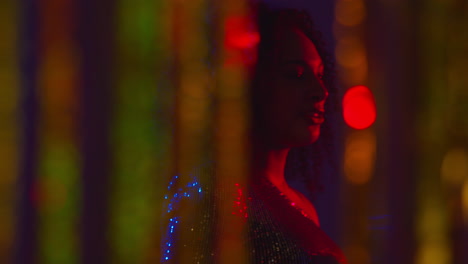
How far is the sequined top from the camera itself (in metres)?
0.83

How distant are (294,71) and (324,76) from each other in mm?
210

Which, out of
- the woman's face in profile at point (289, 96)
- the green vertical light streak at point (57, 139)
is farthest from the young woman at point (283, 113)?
the green vertical light streak at point (57, 139)

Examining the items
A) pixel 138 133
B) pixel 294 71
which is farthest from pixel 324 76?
pixel 138 133

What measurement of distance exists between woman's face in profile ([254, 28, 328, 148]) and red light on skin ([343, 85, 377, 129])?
36 centimetres

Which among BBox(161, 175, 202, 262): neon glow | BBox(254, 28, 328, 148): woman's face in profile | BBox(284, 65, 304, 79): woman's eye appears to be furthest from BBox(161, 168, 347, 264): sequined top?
BBox(284, 65, 304, 79): woman's eye

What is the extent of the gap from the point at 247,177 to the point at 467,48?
3.06ft

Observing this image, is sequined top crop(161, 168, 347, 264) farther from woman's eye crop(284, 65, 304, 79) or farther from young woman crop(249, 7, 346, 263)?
woman's eye crop(284, 65, 304, 79)

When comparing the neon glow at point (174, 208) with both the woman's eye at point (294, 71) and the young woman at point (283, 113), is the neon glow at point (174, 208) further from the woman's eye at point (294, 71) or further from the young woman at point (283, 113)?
the woman's eye at point (294, 71)

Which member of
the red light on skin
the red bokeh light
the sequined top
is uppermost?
the red bokeh light

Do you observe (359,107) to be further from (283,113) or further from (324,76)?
(283,113)

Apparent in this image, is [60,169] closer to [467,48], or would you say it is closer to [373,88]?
[373,88]

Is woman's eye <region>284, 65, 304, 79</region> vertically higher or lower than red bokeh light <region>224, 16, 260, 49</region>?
lower

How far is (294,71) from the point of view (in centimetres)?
97

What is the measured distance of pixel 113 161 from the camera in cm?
106
